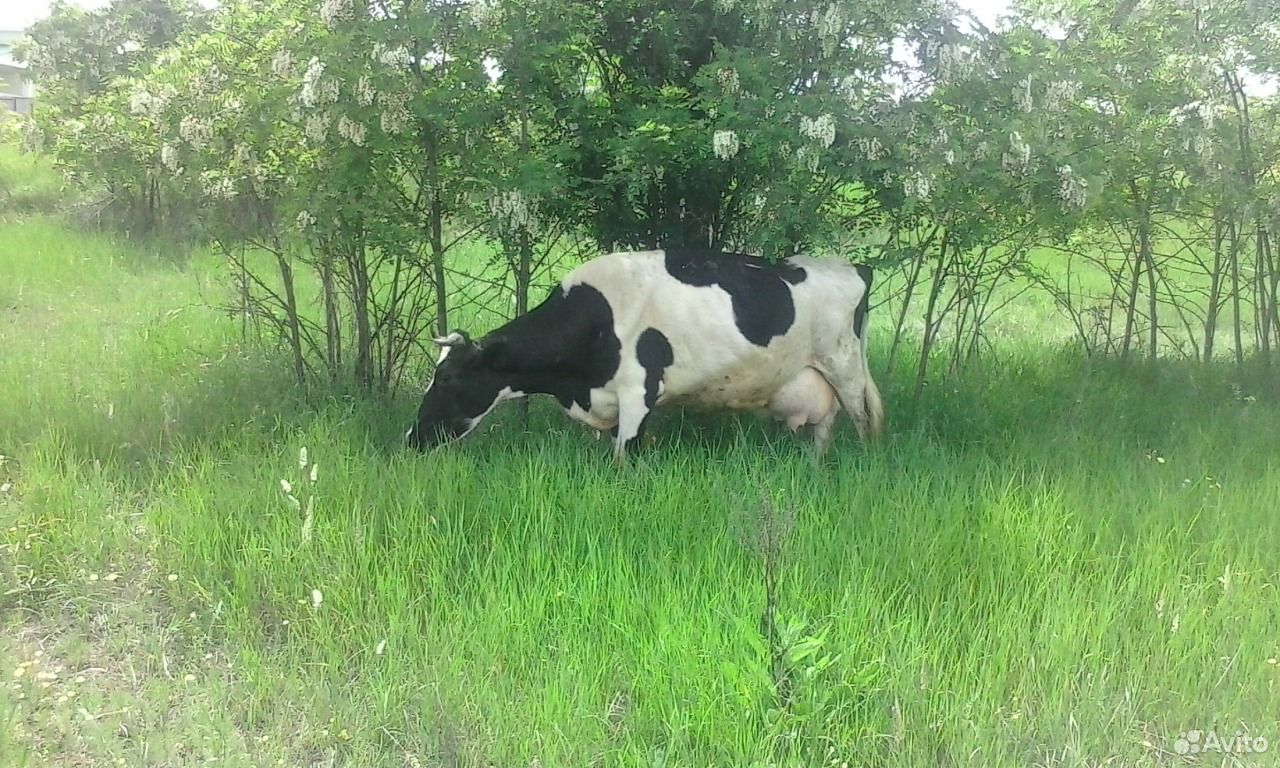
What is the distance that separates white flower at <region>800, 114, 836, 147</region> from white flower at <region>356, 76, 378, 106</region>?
224 cm

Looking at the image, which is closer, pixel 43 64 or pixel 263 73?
pixel 263 73

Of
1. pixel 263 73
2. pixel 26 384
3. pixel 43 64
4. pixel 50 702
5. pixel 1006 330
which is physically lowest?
pixel 50 702

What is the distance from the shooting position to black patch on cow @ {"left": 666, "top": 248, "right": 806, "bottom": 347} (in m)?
5.23

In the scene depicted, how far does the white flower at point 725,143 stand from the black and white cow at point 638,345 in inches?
26.4

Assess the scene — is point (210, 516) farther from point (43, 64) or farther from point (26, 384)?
point (43, 64)

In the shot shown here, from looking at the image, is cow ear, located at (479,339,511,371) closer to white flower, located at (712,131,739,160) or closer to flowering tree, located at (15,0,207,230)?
white flower, located at (712,131,739,160)

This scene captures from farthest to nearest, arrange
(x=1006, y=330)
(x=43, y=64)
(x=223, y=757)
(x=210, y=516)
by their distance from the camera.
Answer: (x=43, y=64)
(x=1006, y=330)
(x=210, y=516)
(x=223, y=757)

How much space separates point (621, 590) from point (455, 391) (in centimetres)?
200

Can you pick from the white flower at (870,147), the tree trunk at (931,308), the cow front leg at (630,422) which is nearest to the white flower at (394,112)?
the cow front leg at (630,422)

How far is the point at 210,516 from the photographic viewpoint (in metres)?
4.21

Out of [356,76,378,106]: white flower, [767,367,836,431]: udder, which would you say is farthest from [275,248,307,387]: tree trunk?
[767,367,836,431]: udder

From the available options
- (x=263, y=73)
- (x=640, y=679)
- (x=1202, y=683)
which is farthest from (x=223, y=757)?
(x=263, y=73)

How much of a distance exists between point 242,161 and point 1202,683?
5277mm

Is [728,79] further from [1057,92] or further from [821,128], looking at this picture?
[1057,92]
